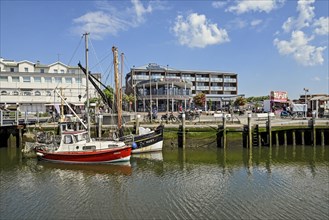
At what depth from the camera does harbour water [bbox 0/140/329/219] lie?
15.7 metres

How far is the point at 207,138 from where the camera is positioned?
118 feet

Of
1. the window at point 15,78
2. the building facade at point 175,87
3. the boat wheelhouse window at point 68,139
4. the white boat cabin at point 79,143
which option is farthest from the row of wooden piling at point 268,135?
the window at point 15,78

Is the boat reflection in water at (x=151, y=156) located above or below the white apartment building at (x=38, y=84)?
below

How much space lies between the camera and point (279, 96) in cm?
6550

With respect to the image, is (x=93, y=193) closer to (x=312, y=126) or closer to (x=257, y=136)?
(x=257, y=136)

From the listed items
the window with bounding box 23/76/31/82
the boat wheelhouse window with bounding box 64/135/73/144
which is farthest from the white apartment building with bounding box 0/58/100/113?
the boat wheelhouse window with bounding box 64/135/73/144

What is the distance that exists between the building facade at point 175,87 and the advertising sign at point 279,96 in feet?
58.4

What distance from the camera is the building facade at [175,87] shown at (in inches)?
2625

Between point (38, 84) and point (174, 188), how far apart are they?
5749 centimetres

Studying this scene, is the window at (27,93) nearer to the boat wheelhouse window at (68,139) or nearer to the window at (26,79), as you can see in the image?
the window at (26,79)

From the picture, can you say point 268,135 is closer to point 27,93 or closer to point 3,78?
point 27,93

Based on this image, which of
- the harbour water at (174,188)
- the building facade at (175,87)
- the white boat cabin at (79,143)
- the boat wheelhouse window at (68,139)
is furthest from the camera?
the building facade at (175,87)

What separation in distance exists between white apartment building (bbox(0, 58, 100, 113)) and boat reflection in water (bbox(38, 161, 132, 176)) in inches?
1434

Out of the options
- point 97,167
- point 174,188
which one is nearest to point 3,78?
point 97,167
